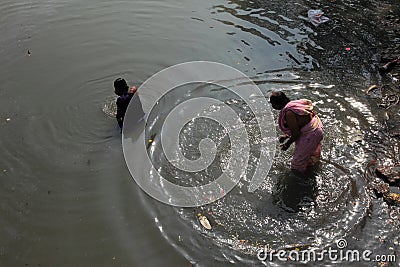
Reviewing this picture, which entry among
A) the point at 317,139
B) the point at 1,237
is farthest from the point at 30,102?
the point at 317,139

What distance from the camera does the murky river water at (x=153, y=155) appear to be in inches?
159

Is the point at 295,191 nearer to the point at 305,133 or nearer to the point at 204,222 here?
the point at 305,133

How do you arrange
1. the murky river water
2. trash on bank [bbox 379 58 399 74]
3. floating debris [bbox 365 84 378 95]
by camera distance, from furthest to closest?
trash on bank [bbox 379 58 399 74] → floating debris [bbox 365 84 378 95] → the murky river water

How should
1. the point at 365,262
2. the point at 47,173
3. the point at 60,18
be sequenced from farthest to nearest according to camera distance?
the point at 60,18
the point at 47,173
the point at 365,262

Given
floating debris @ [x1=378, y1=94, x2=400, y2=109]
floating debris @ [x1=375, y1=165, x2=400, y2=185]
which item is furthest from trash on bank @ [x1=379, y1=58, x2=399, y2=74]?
floating debris @ [x1=375, y1=165, x2=400, y2=185]

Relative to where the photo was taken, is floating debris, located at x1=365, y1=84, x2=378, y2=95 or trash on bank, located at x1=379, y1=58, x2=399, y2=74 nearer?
floating debris, located at x1=365, y1=84, x2=378, y2=95

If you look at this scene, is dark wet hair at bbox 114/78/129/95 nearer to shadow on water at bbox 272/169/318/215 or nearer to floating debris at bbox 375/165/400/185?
shadow on water at bbox 272/169/318/215

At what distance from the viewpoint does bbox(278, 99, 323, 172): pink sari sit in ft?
13.5

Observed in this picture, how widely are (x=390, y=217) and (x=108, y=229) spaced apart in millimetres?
3322

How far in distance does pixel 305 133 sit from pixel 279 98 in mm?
541

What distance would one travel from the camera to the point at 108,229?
4.21 meters

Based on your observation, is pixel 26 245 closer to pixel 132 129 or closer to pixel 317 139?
pixel 132 129

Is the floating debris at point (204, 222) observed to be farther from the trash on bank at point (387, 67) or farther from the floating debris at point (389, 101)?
the trash on bank at point (387, 67)

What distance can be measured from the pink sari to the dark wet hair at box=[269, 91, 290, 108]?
0.20ft
